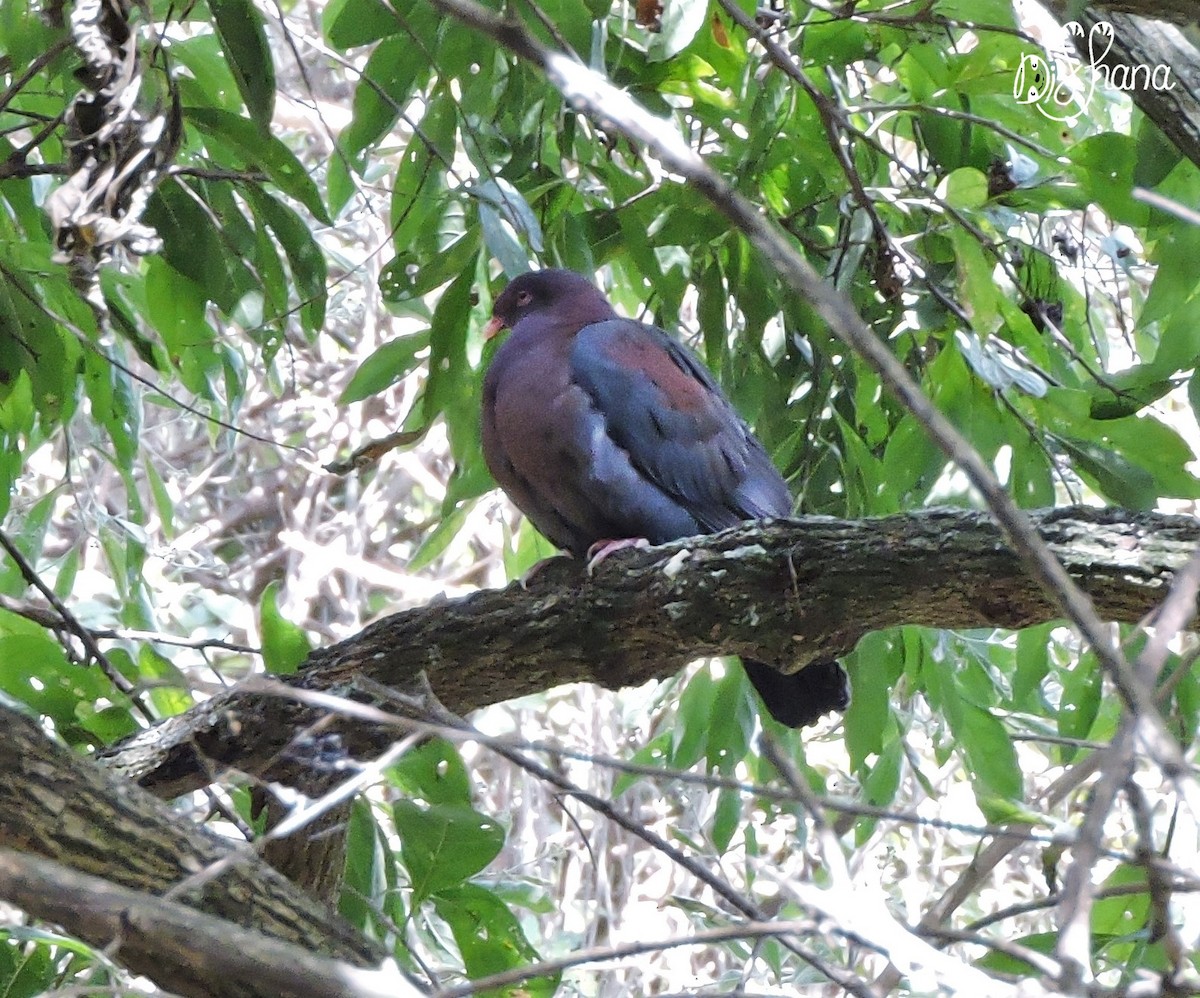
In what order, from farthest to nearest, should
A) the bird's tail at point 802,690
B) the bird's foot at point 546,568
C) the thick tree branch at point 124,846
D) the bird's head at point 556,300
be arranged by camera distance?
the bird's head at point 556,300
the bird's foot at point 546,568
the bird's tail at point 802,690
the thick tree branch at point 124,846

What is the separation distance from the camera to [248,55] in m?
2.08

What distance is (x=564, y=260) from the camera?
2.78 m

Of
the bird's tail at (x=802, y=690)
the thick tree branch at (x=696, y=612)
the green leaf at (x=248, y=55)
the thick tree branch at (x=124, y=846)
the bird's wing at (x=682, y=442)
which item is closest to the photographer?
the thick tree branch at (x=124, y=846)

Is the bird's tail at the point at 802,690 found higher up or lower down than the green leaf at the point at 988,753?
higher up

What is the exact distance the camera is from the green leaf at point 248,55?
207cm

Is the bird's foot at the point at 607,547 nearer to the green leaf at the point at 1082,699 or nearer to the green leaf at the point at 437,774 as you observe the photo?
the green leaf at the point at 437,774

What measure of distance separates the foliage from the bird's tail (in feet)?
0.33

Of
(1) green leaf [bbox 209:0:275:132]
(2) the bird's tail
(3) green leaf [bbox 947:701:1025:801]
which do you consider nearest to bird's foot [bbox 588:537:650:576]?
(2) the bird's tail

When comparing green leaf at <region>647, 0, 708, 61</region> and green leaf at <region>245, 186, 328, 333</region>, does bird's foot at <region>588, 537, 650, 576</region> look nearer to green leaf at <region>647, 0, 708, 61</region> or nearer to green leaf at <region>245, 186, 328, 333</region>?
green leaf at <region>245, 186, 328, 333</region>

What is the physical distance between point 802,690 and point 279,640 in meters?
1.04

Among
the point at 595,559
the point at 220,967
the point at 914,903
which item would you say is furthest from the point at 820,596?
the point at 914,903

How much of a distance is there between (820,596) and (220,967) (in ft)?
4.01

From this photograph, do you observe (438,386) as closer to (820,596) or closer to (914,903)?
(820,596)

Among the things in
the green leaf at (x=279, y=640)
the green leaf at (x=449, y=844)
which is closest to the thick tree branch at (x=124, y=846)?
the green leaf at (x=449, y=844)
